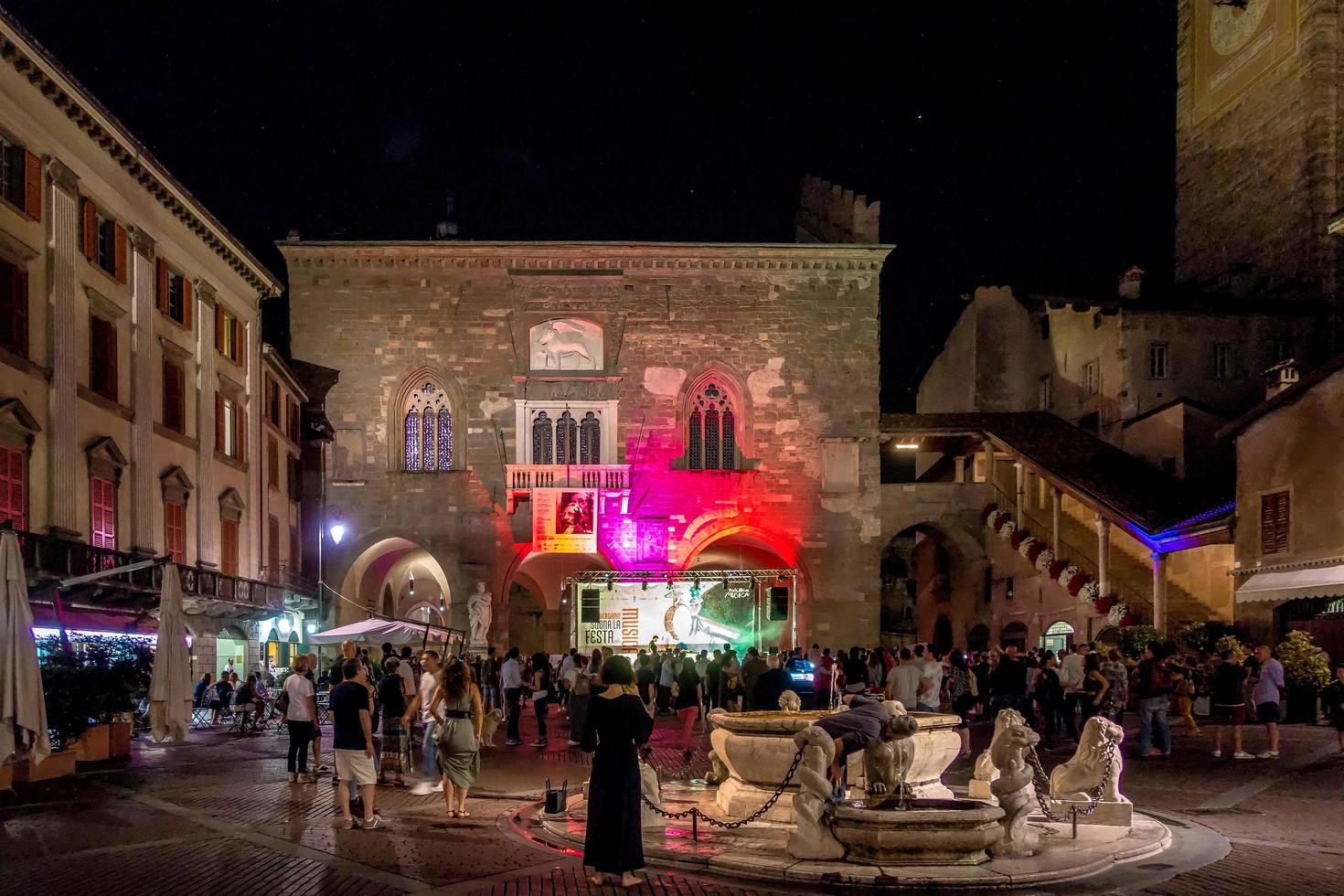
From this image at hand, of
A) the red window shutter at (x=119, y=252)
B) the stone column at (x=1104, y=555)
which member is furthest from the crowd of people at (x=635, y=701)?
the red window shutter at (x=119, y=252)

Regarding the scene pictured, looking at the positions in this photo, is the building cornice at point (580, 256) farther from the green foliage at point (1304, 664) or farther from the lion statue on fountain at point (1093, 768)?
the lion statue on fountain at point (1093, 768)

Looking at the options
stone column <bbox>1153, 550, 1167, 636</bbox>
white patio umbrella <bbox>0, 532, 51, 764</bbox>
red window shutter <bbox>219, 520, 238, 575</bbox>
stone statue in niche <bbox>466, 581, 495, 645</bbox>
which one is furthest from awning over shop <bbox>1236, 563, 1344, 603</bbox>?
red window shutter <bbox>219, 520, 238, 575</bbox>

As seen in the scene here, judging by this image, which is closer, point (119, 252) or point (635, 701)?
point (635, 701)

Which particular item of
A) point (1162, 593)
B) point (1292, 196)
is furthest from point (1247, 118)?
point (1162, 593)

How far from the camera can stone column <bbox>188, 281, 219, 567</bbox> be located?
1075 inches

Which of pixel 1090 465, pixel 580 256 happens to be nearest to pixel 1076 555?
pixel 1090 465

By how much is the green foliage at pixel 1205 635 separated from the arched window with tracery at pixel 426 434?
1919 cm

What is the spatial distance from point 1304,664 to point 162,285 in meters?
21.5

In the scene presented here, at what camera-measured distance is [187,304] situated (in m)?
27.3

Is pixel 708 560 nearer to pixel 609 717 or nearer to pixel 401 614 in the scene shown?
pixel 401 614

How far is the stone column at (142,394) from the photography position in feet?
78.7

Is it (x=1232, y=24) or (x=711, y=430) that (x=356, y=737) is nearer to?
(x=711, y=430)

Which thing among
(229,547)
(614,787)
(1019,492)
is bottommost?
(614,787)

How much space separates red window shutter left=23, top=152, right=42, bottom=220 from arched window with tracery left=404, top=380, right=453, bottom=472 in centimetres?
1557
